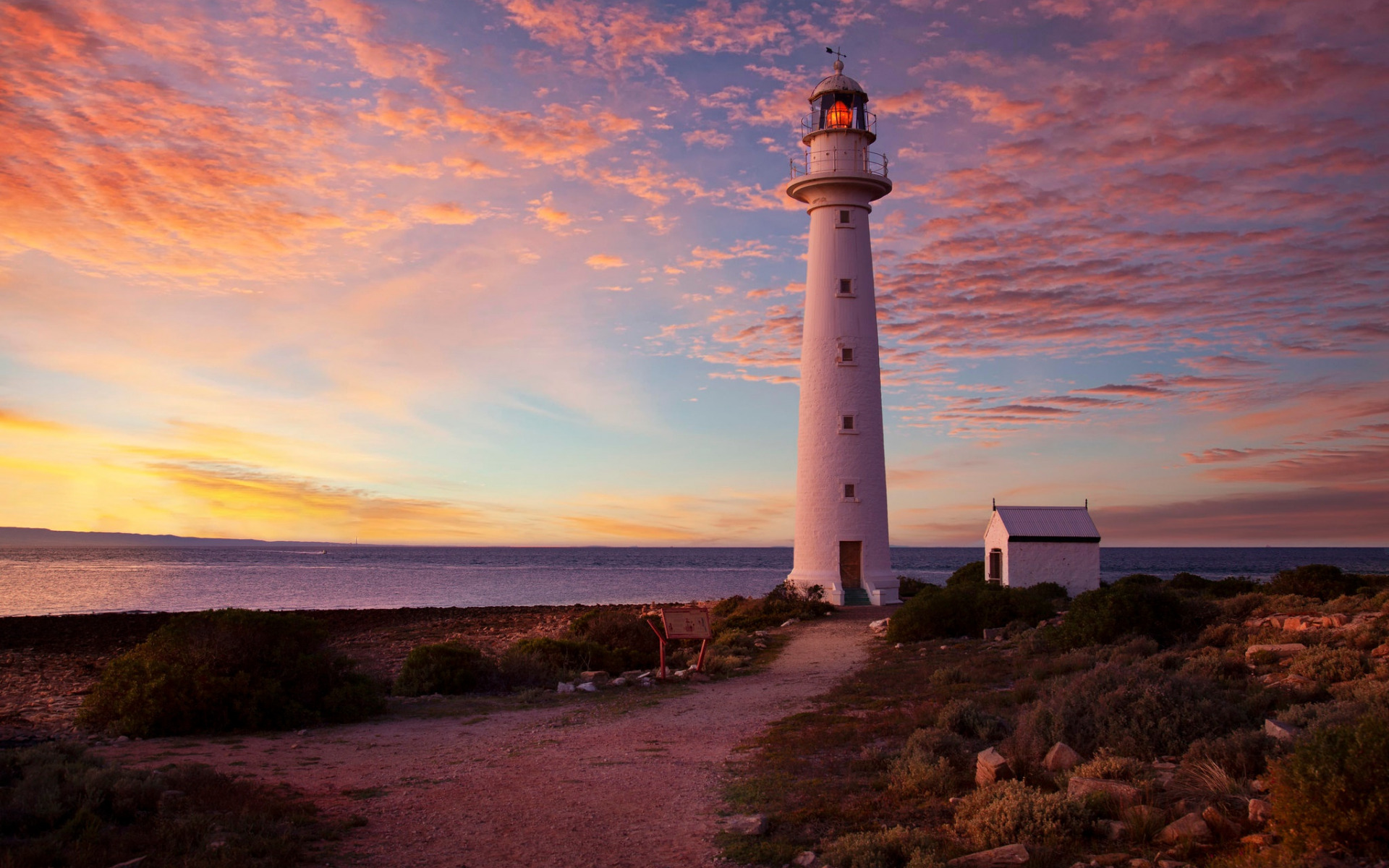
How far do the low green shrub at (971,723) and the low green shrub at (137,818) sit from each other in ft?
19.9

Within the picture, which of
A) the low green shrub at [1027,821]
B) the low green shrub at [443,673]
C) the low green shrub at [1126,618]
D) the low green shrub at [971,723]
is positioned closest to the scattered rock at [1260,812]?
the low green shrub at [1027,821]

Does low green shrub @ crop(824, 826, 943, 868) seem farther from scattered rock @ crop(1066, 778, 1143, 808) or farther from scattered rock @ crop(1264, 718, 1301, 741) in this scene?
scattered rock @ crop(1264, 718, 1301, 741)

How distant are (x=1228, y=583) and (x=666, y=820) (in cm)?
2530

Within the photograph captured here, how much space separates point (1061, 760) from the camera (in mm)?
7527

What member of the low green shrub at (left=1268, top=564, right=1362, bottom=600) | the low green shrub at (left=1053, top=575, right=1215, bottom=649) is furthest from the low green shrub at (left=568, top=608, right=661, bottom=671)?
the low green shrub at (left=1268, top=564, right=1362, bottom=600)

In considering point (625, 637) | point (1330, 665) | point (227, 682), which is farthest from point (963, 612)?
point (227, 682)

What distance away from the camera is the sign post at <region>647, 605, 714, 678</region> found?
15148 millimetres

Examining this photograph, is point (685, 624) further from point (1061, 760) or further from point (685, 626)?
point (1061, 760)

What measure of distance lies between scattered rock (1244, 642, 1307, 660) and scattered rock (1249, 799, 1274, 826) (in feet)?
23.7

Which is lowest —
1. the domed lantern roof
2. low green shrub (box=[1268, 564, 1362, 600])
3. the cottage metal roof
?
low green shrub (box=[1268, 564, 1362, 600])

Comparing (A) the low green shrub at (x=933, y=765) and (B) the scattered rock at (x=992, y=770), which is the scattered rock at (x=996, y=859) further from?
(A) the low green shrub at (x=933, y=765)

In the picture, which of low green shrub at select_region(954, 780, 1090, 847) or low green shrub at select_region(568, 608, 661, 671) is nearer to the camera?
low green shrub at select_region(954, 780, 1090, 847)

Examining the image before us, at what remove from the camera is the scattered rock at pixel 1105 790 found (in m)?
6.36

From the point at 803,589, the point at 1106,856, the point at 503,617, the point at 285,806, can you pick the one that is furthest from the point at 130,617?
the point at 1106,856
